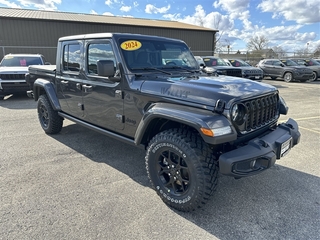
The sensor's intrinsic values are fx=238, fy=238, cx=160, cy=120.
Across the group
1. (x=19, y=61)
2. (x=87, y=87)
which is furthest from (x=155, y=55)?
(x=19, y=61)

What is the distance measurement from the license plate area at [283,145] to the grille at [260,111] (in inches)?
11.5

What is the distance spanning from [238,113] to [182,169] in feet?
2.71

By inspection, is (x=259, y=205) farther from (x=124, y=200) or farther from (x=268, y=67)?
(x=268, y=67)

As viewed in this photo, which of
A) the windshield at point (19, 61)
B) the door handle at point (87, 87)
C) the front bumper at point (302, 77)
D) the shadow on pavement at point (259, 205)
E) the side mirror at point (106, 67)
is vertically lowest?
the shadow on pavement at point (259, 205)

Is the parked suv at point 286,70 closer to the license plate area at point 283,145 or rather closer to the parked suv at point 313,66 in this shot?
the parked suv at point 313,66

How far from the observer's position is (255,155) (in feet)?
7.43

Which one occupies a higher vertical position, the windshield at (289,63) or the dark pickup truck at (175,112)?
the windshield at (289,63)

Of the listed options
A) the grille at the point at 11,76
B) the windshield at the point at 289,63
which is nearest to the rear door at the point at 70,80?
the grille at the point at 11,76

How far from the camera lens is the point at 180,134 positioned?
2.49 m

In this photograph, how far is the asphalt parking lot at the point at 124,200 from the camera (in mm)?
2289

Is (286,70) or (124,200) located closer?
(124,200)

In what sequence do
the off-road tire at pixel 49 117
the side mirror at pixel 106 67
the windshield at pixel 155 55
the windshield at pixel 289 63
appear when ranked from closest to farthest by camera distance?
the side mirror at pixel 106 67 < the windshield at pixel 155 55 < the off-road tire at pixel 49 117 < the windshield at pixel 289 63

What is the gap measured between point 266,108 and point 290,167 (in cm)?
134

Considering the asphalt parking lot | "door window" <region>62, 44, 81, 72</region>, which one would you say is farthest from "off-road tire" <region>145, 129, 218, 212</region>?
"door window" <region>62, 44, 81, 72</region>
